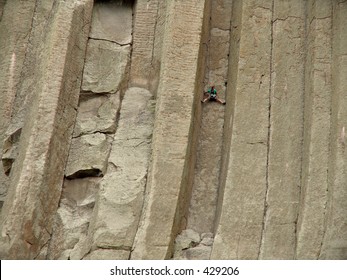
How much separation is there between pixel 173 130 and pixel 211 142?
0.41 meters

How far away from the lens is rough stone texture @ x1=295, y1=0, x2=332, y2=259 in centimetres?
711

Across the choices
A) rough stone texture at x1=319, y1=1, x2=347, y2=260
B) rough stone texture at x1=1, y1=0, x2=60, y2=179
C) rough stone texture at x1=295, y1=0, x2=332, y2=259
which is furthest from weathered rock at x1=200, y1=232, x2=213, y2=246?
rough stone texture at x1=1, y1=0, x2=60, y2=179

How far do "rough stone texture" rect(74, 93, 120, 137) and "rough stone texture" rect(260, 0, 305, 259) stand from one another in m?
1.16

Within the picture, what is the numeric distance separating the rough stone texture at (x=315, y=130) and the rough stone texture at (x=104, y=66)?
4.57 ft

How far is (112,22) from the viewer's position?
8352 millimetres

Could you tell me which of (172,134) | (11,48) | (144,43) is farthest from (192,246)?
(11,48)

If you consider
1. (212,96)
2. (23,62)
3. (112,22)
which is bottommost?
(212,96)

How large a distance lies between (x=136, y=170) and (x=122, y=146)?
27cm

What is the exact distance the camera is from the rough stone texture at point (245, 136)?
284 inches

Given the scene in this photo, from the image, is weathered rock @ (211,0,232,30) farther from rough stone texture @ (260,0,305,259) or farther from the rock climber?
the rock climber

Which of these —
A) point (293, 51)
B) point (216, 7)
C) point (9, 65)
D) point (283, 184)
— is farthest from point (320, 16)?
point (9, 65)

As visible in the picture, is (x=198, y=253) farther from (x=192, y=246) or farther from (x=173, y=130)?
(x=173, y=130)

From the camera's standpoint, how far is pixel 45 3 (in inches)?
335

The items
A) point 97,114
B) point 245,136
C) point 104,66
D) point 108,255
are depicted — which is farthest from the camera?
point 104,66
